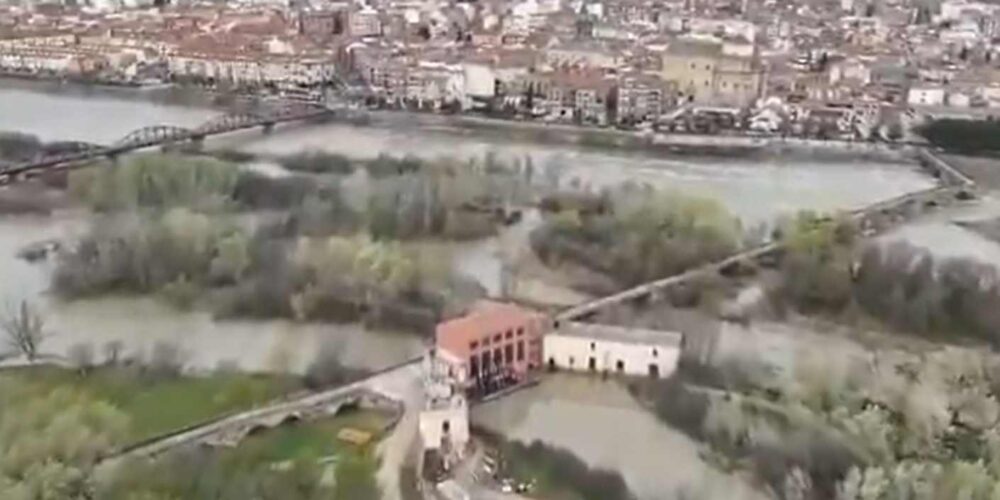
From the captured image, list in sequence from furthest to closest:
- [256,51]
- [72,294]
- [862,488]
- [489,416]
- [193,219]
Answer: [256,51], [193,219], [72,294], [489,416], [862,488]

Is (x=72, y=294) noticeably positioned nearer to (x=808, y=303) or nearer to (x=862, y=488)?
(x=808, y=303)

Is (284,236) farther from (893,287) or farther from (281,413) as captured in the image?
(893,287)

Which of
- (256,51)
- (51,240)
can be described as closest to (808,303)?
(51,240)

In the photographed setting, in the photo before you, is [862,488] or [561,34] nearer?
[862,488]

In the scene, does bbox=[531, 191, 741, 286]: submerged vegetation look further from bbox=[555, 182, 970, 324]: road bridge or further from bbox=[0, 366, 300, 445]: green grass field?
bbox=[0, 366, 300, 445]: green grass field

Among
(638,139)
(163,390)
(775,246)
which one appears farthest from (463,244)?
(638,139)
